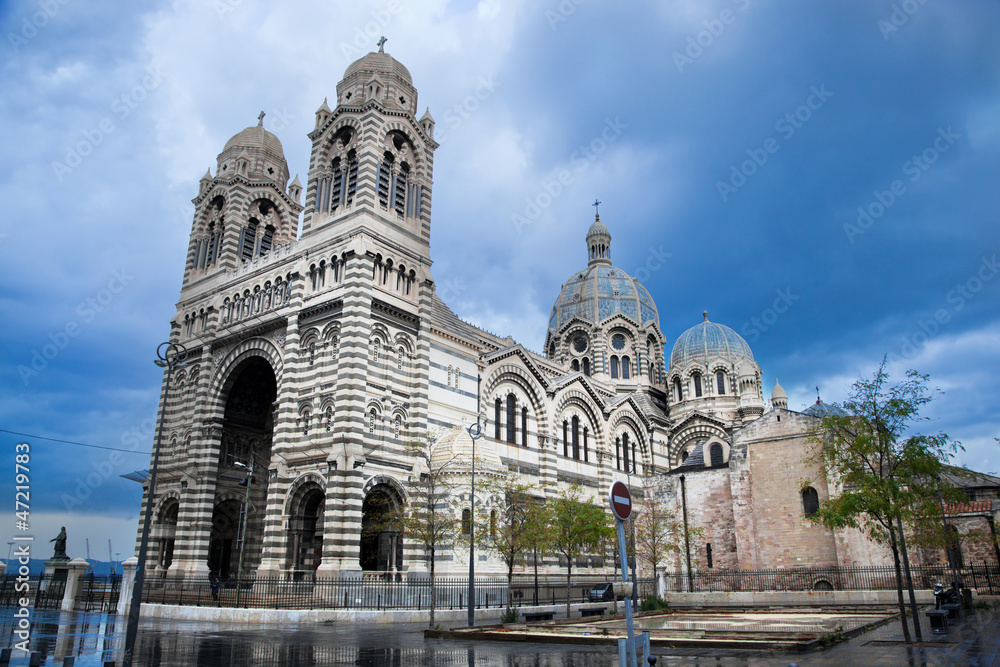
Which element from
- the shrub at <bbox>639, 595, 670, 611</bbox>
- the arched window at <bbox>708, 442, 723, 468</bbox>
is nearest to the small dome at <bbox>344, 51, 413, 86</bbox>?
the shrub at <bbox>639, 595, 670, 611</bbox>

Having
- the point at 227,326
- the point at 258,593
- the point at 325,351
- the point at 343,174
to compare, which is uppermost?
the point at 343,174

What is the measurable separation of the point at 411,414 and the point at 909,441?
21598mm

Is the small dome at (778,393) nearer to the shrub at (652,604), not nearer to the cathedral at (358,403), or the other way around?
the cathedral at (358,403)

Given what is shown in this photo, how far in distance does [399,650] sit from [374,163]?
2581cm

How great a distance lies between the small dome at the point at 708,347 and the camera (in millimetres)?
60000

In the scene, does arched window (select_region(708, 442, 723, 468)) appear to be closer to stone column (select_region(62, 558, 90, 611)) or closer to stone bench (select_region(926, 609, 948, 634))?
stone bench (select_region(926, 609, 948, 634))

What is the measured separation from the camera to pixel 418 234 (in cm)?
3753

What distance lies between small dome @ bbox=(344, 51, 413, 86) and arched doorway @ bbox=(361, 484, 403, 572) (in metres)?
22.9

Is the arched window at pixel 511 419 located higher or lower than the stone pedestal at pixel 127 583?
higher

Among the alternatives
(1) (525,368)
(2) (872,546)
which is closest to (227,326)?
(1) (525,368)

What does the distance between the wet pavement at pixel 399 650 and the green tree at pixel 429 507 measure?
18.6ft

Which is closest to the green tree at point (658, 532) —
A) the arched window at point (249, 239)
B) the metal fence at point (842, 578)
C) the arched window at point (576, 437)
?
the metal fence at point (842, 578)

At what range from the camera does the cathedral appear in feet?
105

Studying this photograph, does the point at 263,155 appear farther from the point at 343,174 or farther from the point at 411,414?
the point at 411,414
